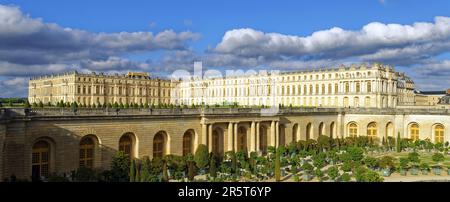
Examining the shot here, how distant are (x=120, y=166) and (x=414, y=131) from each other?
38.3 m

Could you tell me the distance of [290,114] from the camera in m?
46.1

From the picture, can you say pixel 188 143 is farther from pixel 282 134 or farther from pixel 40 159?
pixel 282 134

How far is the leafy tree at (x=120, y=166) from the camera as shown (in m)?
26.4

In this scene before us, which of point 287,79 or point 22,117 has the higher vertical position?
point 287,79

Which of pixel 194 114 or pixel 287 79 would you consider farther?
pixel 287 79

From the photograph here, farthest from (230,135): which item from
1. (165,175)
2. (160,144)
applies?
(165,175)

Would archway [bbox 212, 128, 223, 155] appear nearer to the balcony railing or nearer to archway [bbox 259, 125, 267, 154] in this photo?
the balcony railing

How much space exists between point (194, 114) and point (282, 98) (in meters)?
52.9

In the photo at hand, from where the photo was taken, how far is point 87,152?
93.6 feet

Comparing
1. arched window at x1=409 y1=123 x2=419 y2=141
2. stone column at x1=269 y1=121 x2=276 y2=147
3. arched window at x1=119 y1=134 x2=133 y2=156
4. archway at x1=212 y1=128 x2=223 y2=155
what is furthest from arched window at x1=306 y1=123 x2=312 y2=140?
arched window at x1=119 y1=134 x2=133 y2=156

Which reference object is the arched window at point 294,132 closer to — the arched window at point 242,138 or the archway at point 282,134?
the archway at point 282,134

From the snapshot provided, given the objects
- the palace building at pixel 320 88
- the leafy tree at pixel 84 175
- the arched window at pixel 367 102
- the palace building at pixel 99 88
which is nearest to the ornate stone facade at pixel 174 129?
the leafy tree at pixel 84 175
